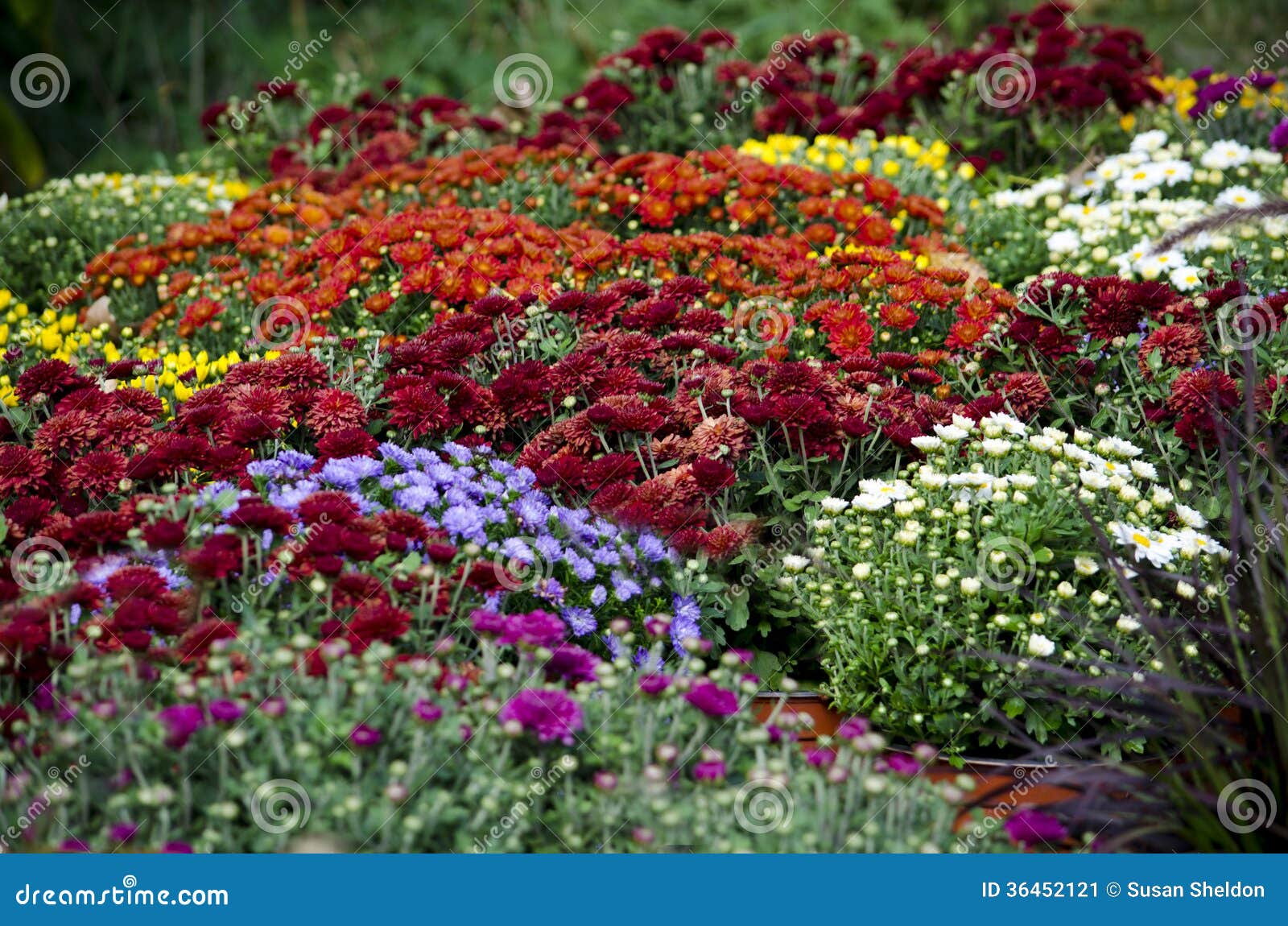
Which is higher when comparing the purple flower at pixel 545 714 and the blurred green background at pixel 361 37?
the blurred green background at pixel 361 37

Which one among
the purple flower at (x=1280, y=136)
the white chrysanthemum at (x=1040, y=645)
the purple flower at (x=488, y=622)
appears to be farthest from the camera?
the purple flower at (x=1280, y=136)

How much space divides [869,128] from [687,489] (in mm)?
3743

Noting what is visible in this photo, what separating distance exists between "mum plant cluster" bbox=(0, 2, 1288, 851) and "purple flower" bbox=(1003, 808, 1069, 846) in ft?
0.04

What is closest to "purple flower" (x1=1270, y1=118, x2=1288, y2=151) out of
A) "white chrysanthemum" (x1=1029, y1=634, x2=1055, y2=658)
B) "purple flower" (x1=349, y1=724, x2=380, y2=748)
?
"white chrysanthemum" (x1=1029, y1=634, x2=1055, y2=658)

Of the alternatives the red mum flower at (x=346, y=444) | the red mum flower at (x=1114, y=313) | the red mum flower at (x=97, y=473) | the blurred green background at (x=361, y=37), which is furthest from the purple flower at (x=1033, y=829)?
the blurred green background at (x=361, y=37)

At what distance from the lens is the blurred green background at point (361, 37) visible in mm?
9914

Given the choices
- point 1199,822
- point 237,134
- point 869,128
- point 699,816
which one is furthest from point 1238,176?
point 237,134

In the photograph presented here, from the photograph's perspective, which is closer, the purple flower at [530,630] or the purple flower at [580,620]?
the purple flower at [530,630]

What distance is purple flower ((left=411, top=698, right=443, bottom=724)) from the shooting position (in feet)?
7.20

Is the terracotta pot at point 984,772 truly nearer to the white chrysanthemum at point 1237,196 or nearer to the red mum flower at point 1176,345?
the red mum flower at point 1176,345

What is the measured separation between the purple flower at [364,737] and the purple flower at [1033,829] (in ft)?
3.70

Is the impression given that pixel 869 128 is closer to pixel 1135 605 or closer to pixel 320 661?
pixel 1135 605

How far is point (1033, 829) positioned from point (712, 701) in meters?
0.60

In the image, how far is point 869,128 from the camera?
20.9 ft
